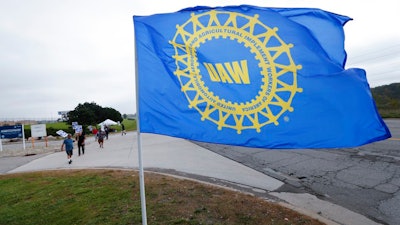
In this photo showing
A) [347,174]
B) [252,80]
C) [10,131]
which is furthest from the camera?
[10,131]

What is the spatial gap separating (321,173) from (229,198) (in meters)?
3.93

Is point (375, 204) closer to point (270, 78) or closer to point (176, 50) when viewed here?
point (270, 78)

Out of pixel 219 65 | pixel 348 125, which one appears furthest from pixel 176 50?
pixel 348 125

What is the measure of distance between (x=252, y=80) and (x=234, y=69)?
0.31 m

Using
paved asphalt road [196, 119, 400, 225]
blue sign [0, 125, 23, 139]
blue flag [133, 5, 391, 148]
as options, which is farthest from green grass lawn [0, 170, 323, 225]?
blue sign [0, 125, 23, 139]

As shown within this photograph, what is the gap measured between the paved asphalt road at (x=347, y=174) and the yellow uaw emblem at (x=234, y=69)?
3.13m

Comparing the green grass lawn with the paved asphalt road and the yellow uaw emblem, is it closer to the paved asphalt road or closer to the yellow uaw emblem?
the paved asphalt road

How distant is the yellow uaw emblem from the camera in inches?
168

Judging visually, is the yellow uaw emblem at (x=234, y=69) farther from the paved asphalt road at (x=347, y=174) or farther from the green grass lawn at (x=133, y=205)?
the paved asphalt road at (x=347, y=174)

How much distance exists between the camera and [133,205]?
6.12 meters

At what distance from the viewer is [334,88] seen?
4223 mm

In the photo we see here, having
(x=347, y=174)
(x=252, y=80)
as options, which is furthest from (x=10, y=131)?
(x=252, y=80)

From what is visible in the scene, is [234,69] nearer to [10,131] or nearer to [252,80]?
[252,80]

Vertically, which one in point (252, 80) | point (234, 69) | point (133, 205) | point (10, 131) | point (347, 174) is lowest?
point (347, 174)
